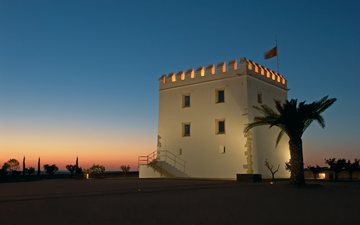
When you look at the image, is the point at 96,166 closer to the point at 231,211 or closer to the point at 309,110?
the point at 309,110

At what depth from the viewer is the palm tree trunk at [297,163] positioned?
62.4 feet

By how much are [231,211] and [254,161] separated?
57.5ft

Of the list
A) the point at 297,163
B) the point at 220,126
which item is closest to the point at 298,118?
the point at 297,163

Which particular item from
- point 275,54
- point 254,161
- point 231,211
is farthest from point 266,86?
point 231,211

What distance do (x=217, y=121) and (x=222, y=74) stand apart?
3.60m

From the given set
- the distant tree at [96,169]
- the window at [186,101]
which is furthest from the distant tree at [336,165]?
the distant tree at [96,169]

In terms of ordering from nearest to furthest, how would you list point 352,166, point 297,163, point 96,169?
point 297,163
point 352,166
point 96,169

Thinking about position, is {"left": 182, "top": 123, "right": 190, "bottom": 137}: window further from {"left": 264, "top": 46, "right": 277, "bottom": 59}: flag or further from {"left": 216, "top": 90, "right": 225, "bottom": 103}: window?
{"left": 264, "top": 46, "right": 277, "bottom": 59}: flag

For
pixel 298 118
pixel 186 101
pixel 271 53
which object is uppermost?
pixel 271 53

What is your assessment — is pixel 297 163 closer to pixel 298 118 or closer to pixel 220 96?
pixel 298 118

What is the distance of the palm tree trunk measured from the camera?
1903cm

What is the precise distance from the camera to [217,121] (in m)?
27.2

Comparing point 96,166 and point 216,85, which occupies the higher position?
point 216,85

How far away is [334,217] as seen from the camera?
24.7ft
